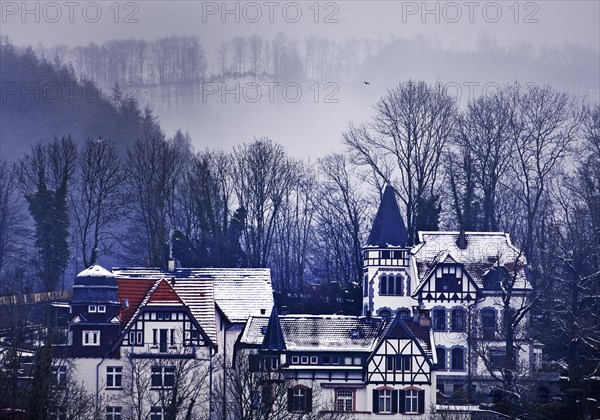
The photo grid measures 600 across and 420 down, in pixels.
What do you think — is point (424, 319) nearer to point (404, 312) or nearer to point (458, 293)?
point (458, 293)

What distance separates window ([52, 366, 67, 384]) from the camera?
73525 millimetres

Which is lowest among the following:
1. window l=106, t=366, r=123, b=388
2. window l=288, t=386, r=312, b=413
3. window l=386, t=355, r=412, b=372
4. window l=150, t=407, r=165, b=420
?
window l=150, t=407, r=165, b=420

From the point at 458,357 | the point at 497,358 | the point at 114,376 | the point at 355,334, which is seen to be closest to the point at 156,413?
the point at 114,376

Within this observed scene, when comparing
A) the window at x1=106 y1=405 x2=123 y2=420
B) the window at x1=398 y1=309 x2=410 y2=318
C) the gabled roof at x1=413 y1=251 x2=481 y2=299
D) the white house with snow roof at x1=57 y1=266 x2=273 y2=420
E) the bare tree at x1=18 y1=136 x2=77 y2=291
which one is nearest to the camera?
the window at x1=106 y1=405 x2=123 y2=420

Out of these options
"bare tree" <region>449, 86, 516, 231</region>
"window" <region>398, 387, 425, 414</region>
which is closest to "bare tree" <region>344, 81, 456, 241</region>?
"bare tree" <region>449, 86, 516, 231</region>

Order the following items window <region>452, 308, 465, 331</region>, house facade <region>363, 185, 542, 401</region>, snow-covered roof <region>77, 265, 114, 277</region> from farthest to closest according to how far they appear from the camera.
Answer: window <region>452, 308, 465, 331</region> → house facade <region>363, 185, 542, 401</region> → snow-covered roof <region>77, 265, 114, 277</region>

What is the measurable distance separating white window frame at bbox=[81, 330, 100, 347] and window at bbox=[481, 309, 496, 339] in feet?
66.1

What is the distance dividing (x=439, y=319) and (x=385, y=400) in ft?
30.1

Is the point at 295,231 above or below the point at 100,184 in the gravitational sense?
below

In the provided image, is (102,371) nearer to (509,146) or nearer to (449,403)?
(449,403)

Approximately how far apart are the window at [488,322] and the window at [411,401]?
8146 mm

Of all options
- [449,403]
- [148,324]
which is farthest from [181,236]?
[449,403]

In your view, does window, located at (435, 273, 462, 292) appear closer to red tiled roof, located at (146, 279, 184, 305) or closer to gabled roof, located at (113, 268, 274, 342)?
gabled roof, located at (113, 268, 274, 342)

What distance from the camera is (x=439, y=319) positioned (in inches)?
3447
